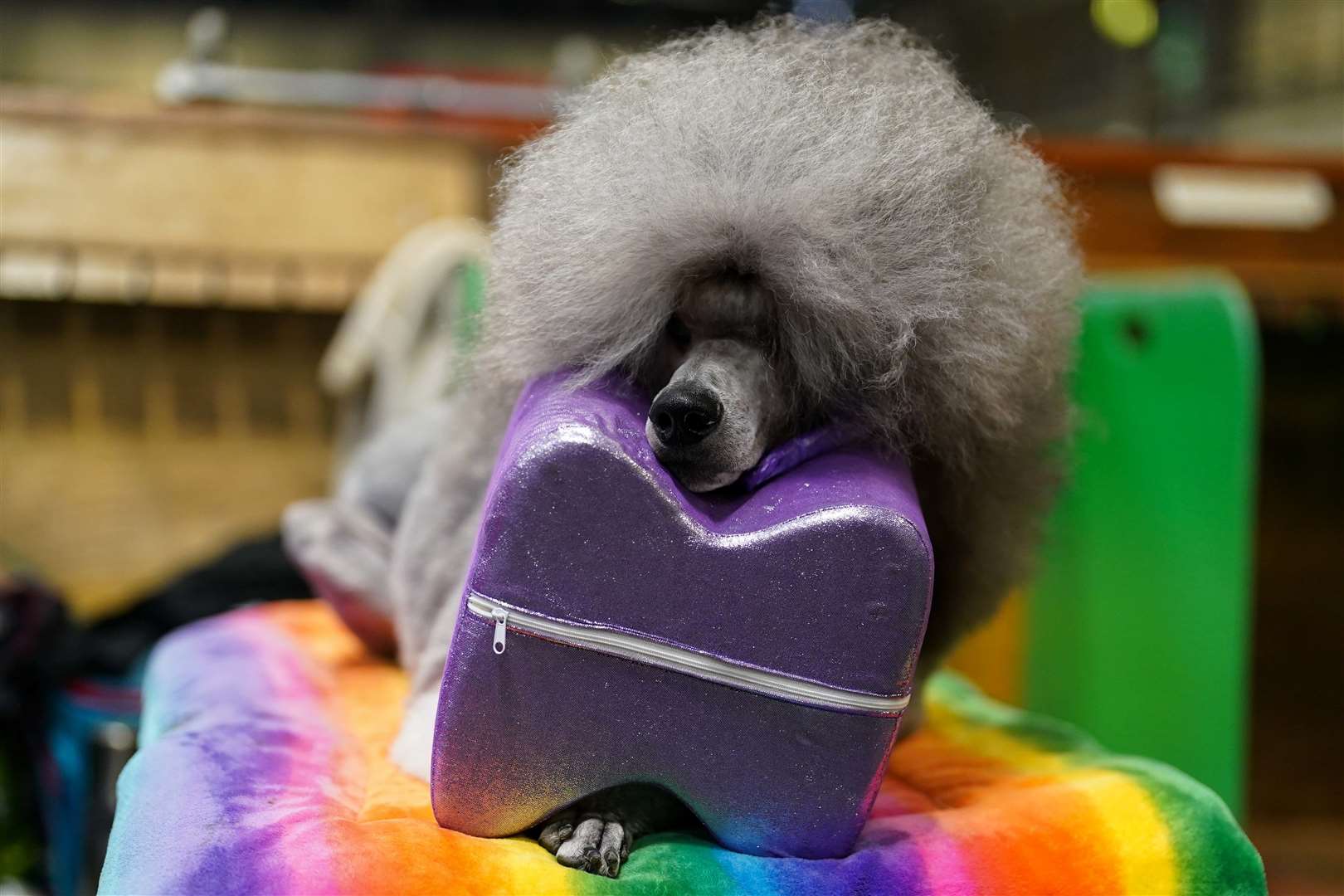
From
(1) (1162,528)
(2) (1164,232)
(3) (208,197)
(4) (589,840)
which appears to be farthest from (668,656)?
(2) (1164,232)

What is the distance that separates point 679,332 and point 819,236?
0.12 metres

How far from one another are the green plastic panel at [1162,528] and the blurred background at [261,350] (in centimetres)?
10

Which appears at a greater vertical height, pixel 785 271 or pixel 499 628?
pixel 785 271

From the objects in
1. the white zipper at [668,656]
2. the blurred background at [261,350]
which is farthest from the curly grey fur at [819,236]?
the blurred background at [261,350]

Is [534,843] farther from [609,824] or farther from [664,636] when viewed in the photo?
[664,636]

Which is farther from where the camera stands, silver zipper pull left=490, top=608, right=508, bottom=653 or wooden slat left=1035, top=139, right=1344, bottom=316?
wooden slat left=1035, top=139, right=1344, bottom=316

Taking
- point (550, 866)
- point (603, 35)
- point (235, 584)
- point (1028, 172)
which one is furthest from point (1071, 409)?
point (603, 35)

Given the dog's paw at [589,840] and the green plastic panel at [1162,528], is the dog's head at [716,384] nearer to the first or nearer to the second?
the dog's paw at [589,840]

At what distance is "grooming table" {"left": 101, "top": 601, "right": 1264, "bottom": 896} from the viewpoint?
626 millimetres

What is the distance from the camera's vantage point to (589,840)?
674 mm

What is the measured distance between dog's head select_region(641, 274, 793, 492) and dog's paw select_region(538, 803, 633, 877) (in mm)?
207

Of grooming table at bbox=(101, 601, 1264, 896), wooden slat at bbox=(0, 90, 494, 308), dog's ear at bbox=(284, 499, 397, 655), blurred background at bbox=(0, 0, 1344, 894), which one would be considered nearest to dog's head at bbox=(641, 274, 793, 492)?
grooming table at bbox=(101, 601, 1264, 896)

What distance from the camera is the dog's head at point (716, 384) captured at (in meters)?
0.66

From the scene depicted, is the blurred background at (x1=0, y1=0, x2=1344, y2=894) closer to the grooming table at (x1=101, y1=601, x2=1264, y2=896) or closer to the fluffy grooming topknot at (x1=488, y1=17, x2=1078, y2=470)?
the grooming table at (x1=101, y1=601, x2=1264, y2=896)
